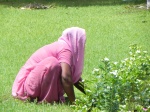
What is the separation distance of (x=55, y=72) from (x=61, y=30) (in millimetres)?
Result: 7211

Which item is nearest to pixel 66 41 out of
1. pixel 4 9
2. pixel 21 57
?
pixel 21 57

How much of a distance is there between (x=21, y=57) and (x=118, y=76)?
6.22 metres

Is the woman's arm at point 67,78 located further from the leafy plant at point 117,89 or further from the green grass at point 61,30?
the leafy plant at point 117,89

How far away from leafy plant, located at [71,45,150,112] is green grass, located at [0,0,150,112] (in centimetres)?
202

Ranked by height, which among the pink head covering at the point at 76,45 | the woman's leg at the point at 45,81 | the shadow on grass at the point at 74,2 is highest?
the pink head covering at the point at 76,45

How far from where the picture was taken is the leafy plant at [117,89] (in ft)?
14.0

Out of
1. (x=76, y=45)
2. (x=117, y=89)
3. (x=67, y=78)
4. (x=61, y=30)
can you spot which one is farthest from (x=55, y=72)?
(x=61, y=30)

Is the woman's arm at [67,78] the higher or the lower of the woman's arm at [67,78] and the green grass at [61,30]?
the higher

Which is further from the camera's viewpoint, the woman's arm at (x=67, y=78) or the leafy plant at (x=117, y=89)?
the woman's arm at (x=67, y=78)

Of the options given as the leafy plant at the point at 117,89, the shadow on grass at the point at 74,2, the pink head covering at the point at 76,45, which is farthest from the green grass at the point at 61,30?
the leafy plant at the point at 117,89

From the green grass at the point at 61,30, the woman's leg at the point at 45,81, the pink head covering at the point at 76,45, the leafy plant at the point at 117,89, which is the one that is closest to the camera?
the leafy plant at the point at 117,89

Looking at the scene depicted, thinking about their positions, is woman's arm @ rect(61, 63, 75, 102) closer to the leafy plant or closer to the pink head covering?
the pink head covering

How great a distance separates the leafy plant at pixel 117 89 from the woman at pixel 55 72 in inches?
81.2

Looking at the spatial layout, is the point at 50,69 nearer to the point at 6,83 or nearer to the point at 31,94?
the point at 31,94
